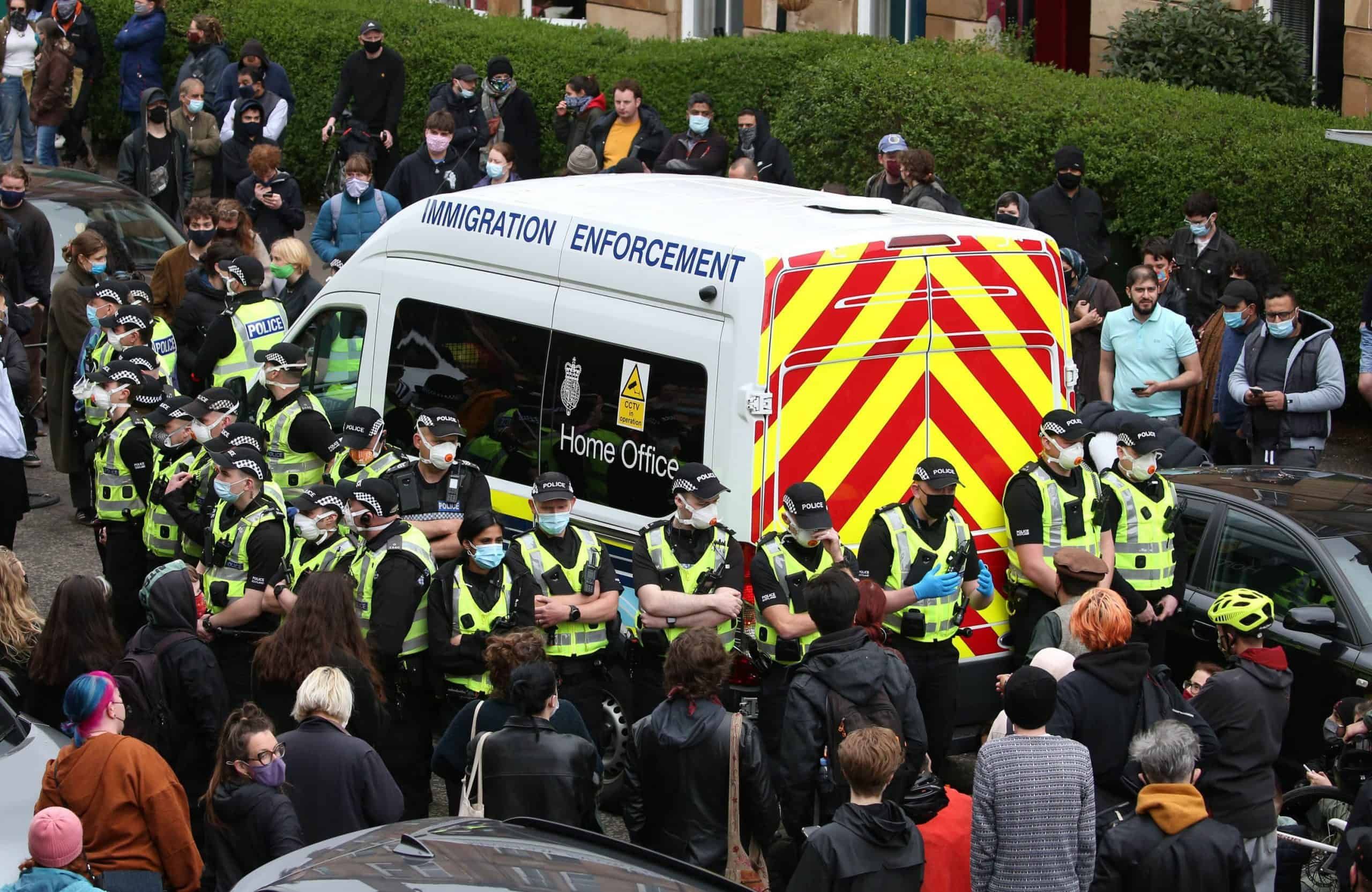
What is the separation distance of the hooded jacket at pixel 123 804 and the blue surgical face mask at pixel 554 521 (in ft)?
6.87

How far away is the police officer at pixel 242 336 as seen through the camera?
10406 mm

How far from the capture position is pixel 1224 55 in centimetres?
1606

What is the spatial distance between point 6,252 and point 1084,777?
10053 millimetres

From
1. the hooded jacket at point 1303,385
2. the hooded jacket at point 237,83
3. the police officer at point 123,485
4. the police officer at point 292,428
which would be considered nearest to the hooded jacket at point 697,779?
the police officer at point 292,428

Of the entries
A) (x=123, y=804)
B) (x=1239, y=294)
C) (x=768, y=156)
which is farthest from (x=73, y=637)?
(x=768, y=156)

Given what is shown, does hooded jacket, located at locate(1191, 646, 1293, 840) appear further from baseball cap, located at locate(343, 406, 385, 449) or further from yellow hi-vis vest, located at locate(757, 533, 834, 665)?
baseball cap, located at locate(343, 406, 385, 449)

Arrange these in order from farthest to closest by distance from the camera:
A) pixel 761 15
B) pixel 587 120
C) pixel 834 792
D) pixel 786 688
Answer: pixel 761 15
pixel 587 120
pixel 786 688
pixel 834 792

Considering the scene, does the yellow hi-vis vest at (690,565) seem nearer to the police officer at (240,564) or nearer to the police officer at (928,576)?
the police officer at (928,576)

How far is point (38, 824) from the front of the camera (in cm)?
501

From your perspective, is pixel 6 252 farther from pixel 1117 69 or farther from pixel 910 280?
pixel 1117 69

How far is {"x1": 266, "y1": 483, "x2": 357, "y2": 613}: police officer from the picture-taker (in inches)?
295

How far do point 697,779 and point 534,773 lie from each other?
568 mm

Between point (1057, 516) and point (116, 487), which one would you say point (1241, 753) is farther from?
point (116, 487)

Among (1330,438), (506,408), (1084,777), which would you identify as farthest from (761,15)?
(1084,777)
